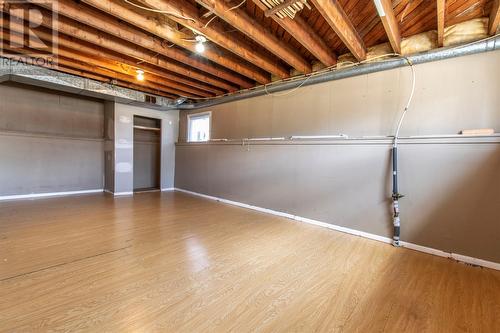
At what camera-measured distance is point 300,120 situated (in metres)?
3.76

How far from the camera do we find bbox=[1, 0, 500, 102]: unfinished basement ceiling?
7.16 feet

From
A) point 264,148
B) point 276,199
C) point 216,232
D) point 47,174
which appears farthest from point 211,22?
point 47,174

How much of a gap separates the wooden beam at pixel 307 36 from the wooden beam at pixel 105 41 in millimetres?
2043

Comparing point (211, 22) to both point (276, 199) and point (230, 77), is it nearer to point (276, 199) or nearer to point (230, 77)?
point (230, 77)

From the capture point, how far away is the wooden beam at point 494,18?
196 cm

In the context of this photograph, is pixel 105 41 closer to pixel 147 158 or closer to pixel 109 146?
pixel 109 146

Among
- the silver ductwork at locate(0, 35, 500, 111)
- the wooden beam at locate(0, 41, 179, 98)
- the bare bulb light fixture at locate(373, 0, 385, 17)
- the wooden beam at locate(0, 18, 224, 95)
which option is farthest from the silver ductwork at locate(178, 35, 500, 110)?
the wooden beam at locate(0, 41, 179, 98)

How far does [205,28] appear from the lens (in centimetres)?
246

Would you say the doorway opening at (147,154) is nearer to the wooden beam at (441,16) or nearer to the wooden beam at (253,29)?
the wooden beam at (253,29)

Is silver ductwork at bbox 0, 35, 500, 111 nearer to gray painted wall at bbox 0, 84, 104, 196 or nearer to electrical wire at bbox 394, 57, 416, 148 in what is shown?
electrical wire at bbox 394, 57, 416, 148

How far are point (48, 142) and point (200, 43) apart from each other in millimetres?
4715

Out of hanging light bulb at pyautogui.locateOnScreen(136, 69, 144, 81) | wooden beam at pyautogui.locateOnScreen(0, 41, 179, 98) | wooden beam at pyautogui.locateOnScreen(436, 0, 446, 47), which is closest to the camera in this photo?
wooden beam at pyautogui.locateOnScreen(436, 0, 446, 47)

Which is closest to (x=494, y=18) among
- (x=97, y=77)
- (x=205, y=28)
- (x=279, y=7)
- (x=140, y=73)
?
(x=279, y=7)

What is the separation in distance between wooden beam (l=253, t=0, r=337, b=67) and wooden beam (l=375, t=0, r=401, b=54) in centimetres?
80
